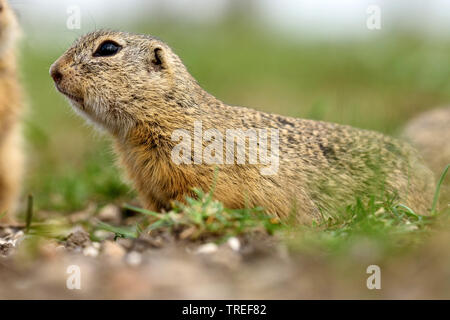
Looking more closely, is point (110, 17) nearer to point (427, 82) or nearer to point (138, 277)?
point (427, 82)

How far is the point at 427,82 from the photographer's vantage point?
8.77 metres

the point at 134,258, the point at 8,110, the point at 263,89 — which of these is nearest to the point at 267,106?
the point at 263,89

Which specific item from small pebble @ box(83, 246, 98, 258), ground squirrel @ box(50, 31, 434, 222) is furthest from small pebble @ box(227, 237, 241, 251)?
small pebble @ box(83, 246, 98, 258)

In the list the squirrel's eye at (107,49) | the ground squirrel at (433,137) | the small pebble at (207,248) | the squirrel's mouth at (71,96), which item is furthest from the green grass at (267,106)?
the squirrel's eye at (107,49)

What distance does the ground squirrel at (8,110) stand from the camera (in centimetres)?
702

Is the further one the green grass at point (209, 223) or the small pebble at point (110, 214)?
the small pebble at point (110, 214)

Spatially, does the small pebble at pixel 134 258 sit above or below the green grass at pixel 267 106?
below

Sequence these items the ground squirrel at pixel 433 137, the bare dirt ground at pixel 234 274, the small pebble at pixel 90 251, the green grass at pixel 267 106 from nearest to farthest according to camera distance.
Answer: the bare dirt ground at pixel 234 274
the green grass at pixel 267 106
the small pebble at pixel 90 251
the ground squirrel at pixel 433 137

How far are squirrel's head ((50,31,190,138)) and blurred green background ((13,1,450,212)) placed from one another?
2.11 feet

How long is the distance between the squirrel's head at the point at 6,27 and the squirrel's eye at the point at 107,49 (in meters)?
2.65

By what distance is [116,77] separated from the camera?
15.3 feet

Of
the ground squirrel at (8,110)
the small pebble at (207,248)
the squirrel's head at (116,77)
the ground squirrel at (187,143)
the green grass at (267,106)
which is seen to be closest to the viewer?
the small pebble at (207,248)

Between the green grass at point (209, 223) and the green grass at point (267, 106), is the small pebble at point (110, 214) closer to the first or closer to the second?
the green grass at point (267, 106)

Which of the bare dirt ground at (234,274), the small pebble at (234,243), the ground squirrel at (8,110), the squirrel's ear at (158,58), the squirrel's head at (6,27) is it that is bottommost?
the bare dirt ground at (234,274)
